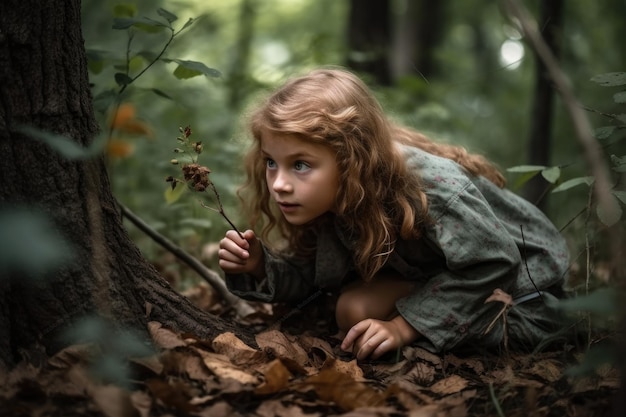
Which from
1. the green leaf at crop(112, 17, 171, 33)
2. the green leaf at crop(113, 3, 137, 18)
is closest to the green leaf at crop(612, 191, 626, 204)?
the green leaf at crop(112, 17, 171, 33)

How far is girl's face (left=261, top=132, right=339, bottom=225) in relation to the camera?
2102 millimetres

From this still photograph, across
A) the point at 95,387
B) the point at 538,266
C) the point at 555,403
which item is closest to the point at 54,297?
the point at 95,387

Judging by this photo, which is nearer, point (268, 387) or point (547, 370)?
point (268, 387)

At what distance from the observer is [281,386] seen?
1647 millimetres

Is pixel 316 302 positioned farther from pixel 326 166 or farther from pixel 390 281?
pixel 326 166

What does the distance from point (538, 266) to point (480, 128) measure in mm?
4998

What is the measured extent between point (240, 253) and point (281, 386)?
0.78m

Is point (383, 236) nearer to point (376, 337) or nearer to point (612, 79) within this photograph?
point (376, 337)

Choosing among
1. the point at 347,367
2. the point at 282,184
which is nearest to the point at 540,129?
the point at 282,184

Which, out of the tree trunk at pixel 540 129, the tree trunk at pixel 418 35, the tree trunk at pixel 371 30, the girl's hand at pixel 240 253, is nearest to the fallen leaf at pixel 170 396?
the girl's hand at pixel 240 253

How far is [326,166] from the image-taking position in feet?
7.04

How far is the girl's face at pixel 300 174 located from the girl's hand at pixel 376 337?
0.44 metres

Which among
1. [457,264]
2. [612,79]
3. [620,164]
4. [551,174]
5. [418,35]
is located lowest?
[457,264]

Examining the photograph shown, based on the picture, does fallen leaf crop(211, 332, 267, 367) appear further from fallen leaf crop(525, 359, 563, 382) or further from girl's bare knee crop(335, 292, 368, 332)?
fallen leaf crop(525, 359, 563, 382)
